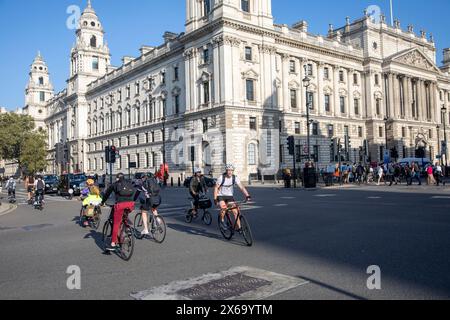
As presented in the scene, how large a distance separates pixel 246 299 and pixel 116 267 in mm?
3193

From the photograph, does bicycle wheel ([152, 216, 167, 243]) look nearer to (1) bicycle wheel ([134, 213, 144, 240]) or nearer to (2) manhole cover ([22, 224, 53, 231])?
(1) bicycle wheel ([134, 213, 144, 240])

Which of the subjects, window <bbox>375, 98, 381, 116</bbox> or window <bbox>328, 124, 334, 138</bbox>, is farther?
window <bbox>375, 98, 381, 116</bbox>

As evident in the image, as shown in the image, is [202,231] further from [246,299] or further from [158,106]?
[158,106]

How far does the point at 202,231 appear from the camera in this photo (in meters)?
11.7

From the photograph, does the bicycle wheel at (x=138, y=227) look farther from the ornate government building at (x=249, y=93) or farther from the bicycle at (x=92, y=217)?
the ornate government building at (x=249, y=93)

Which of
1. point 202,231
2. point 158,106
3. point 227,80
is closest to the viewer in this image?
point 202,231

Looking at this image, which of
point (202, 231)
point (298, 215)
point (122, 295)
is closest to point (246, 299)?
point (122, 295)

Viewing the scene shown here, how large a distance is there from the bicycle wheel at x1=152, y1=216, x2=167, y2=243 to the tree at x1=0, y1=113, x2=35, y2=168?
80.9 m

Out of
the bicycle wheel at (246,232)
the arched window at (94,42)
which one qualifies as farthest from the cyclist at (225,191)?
the arched window at (94,42)

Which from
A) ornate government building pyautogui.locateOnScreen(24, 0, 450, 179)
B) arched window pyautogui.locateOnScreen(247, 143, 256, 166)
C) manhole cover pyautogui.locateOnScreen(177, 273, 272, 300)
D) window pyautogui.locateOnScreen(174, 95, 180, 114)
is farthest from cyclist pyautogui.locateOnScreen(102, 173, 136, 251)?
window pyautogui.locateOnScreen(174, 95, 180, 114)

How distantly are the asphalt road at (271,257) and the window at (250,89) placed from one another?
36.7 meters

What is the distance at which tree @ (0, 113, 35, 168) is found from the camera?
80438 mm

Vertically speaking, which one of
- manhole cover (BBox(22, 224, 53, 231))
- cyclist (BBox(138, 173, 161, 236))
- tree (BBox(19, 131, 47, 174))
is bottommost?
manhole cover (BBox(22, 224, 53, 231))
